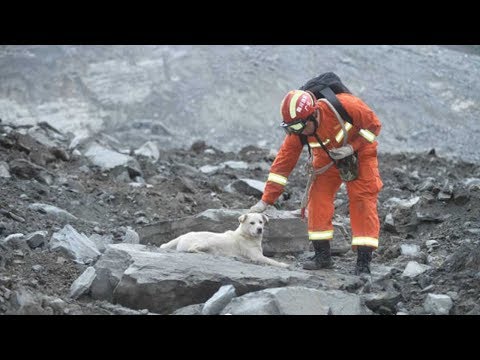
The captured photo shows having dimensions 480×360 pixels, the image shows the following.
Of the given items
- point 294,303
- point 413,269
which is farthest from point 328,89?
point 294,303

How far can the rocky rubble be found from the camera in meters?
5.89

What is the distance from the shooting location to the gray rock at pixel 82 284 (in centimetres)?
622

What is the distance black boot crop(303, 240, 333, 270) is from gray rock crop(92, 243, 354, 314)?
2.04 ft

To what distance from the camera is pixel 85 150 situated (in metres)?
12.6

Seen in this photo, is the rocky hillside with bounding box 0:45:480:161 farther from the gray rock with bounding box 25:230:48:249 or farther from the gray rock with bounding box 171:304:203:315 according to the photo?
the gray rock with bounding box 171:304:203:315

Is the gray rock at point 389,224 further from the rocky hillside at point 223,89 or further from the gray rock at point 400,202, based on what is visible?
the rocky hillside at point 223,89

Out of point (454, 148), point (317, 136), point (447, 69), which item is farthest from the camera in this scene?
point (447, 69)

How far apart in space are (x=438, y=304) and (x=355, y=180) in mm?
1527

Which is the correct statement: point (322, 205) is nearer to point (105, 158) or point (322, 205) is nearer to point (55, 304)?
point (55, 304)

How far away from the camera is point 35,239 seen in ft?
24.5

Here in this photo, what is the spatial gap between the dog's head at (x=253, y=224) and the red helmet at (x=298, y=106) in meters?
1.33
